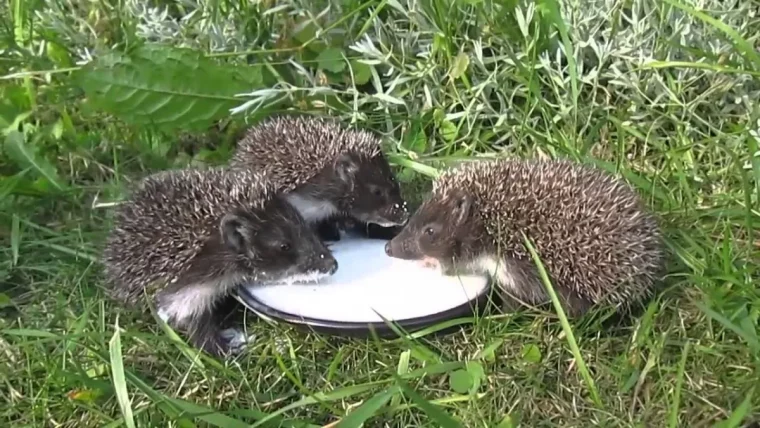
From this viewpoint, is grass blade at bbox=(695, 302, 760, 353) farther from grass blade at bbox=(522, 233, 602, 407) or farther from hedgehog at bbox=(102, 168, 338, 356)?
hedgehog at bbox=(102, 168, 338, 356)

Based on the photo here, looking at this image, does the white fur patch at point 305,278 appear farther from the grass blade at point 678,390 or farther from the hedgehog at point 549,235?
the grass blade at point 678,390

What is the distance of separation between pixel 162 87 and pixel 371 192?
1030 mm

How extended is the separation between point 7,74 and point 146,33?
67 cm

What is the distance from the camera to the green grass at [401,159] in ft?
8.87

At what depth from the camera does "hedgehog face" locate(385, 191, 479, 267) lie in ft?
9.92

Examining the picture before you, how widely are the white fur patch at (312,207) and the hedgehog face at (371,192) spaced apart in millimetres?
66

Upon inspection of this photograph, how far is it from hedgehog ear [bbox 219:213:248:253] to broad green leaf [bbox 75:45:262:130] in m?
0.94

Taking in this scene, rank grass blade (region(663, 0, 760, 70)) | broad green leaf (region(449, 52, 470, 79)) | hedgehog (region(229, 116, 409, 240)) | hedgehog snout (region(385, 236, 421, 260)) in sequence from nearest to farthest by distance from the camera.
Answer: hedgehog snout (region(385, 236, 421, 260)), grass blade (region(663, 0, 760, 70)), hedgehog (region(229, 116, 409, 240)), broad green leaf (region(449, 52, 470, 79))

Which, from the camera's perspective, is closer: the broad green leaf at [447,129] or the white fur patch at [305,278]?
the white fur patch at [305,278]

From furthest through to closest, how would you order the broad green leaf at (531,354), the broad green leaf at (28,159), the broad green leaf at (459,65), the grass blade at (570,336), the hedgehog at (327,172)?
the broad green leaf at (459,65)
the broad green leaf at (28,159)
the hedgehog at (327,172)
the broad green leaf at (531,354)
the grass blade at (570,336)

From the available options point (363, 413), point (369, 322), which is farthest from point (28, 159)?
point (363, 413)

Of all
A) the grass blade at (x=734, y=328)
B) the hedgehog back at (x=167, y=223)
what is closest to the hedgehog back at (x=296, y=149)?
the hedgehog back at (x=167, y=223)

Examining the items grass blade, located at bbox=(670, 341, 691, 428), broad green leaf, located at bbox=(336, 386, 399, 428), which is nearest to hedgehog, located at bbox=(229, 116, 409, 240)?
broad green leaf, located at bbox=(336, 386, 399, 428)

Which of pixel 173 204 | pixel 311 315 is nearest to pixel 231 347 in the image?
pixel 311 315
